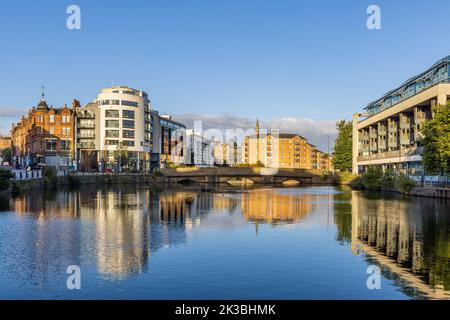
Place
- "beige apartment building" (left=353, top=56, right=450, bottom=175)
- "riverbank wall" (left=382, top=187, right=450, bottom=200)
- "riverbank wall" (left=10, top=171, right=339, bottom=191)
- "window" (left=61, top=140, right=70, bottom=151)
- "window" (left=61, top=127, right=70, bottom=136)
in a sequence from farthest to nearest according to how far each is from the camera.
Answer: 1. "window" (left=61, top=127, right=70, bottom=136)
2. "window" (left=61, top=140, right=70, bottom=151)
3. "riverbank wall" (left=10, top=171, right=339, bottom=191)
4. "beige apartment building" (left=353, top=56, right=450, bottom=175)
5. "riverbank wall" (left=382, top=187, right=450, bottom=200)

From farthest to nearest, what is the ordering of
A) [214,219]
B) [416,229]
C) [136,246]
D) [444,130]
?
[444,130], [214,219], [416,229], [136,246]

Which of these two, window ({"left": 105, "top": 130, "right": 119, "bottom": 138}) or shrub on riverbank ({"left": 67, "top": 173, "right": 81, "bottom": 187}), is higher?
window ({"left": 105, "top": 130, "right": 119, "bottom": 138})

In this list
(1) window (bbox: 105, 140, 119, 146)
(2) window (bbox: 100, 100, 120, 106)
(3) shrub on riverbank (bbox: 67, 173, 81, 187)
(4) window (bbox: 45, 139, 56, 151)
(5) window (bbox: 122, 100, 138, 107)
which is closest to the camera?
(3) shrub on riverbank (bbox: 67, 173, 81, 187)

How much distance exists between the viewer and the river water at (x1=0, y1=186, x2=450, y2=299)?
65.8 feet

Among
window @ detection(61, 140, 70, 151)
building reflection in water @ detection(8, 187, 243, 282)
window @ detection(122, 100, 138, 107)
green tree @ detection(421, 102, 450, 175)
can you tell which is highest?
window @ detection(122, 100, 138, 107)

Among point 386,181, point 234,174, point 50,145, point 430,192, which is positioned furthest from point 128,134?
point 430,192

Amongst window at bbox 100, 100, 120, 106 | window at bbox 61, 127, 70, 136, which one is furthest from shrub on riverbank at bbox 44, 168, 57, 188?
window at bbox 100, 100, 120, 106

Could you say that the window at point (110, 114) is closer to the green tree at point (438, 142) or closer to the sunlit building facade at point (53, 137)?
the sunlit building facade at point (53, 137)

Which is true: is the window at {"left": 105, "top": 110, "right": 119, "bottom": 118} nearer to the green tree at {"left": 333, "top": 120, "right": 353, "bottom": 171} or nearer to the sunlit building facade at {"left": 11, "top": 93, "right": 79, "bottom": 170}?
the sunlit building facade at {"left": 11, "top": 93, "right": 79, "bottom": 170}

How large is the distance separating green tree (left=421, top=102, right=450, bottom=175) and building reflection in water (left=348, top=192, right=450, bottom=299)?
481 inches
